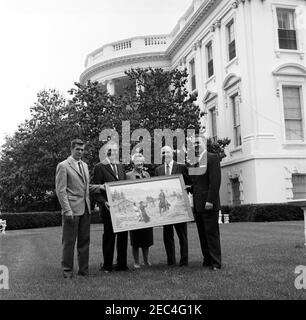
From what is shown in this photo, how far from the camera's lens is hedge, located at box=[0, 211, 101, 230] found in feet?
97.7

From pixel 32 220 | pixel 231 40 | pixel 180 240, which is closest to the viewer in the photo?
pixel 180 240

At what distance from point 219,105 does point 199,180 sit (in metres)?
20.6

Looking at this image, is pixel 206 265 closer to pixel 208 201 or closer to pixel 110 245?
pixel 208 201

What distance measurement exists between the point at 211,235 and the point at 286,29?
20.1 meters

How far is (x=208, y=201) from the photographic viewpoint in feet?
24.3

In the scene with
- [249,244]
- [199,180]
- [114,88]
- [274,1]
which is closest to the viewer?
[199,180]

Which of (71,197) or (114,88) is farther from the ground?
(114,88)

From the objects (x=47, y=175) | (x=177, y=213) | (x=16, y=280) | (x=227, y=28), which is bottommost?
(x=16, y=280)

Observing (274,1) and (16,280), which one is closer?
(16,280)

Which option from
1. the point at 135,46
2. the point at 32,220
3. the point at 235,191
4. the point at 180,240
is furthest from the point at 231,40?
the point at 180,240

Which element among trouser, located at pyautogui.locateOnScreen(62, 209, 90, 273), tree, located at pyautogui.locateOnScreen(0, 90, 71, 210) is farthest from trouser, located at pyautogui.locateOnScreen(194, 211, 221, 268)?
tree, located at pyautogui.locateOnScreen(0, 90, 71, 210)

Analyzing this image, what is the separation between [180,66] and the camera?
113 ft

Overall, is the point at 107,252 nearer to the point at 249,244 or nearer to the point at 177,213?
the point at 177,213

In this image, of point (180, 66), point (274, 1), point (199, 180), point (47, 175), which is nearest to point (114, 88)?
point (180, 66)
